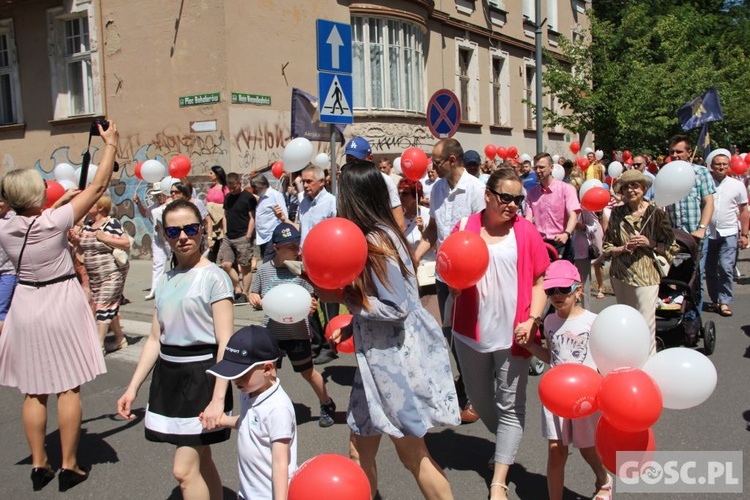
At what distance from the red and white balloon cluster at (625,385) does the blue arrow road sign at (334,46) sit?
15.9 ft

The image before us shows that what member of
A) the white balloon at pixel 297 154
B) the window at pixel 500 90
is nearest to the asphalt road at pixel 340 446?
the white balloon at pixel 297 154

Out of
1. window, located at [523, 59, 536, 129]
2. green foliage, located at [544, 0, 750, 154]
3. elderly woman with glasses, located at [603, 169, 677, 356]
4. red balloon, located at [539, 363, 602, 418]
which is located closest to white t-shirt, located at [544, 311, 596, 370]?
red balloon, located at [539, 363, 602, 418]

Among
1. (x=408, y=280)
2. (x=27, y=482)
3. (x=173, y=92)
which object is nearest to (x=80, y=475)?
(x=27, y=482)

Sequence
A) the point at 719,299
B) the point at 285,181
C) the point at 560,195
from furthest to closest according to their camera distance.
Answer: the point at 285,181, the point at 719,299, the point at 560,195

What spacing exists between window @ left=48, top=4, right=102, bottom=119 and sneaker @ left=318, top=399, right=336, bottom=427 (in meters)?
13.0

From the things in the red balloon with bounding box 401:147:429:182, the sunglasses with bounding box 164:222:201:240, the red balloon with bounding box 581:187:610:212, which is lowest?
the sunglasses with bounding box 164:222:201:240

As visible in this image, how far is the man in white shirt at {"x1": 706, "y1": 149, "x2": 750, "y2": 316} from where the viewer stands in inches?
325

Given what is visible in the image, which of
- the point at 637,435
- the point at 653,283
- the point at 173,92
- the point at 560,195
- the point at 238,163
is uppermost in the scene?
the point at 173,92

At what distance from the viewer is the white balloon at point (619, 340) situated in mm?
3117

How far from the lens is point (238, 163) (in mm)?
14109

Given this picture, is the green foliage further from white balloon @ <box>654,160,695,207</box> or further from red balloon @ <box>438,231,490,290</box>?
red balloon @ <box>438,231,490,290</box>

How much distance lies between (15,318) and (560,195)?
493 centimetres

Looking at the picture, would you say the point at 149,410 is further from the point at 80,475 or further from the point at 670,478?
the point at 670,478

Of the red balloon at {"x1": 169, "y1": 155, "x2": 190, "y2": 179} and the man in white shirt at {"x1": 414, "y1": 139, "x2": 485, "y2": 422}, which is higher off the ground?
the red balloon at {"x1": 169, "y1": 155, "x2": 190, "y2": 179}
